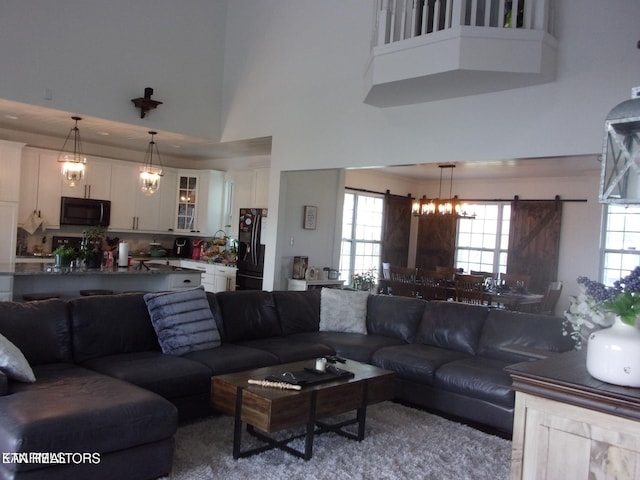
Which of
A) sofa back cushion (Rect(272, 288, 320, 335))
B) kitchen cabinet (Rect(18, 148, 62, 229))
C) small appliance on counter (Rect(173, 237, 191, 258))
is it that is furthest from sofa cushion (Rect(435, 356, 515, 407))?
small appliance on counter (Rect(173, 237, 191, 258))

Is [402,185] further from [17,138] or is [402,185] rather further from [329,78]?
[17,138]

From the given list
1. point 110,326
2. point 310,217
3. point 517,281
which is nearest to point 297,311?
point 110,326

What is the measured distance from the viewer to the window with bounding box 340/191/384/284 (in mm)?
9266

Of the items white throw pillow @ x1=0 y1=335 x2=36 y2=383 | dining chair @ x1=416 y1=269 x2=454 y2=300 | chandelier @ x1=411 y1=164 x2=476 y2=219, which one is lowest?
white throw pillow @ x1=0 y1=335 x2=36 y2=383

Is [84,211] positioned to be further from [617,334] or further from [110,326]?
[617,334]

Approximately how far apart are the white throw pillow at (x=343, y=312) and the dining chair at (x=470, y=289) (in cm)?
199

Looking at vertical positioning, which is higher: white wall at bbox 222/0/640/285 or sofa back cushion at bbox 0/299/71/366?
white wall at bbox 222/0/640/285

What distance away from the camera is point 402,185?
10.4m

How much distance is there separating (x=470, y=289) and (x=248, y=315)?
3.36 m

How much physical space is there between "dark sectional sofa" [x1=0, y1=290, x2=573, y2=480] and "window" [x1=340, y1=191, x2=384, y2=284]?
3857 mm

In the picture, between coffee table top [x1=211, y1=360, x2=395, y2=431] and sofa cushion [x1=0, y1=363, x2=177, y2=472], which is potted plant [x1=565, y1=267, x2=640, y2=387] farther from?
sofa cushion [x1=0, y1=363, x2=177, y2=472]

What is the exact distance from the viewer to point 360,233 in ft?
31.3

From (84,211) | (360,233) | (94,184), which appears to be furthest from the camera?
(360,233)

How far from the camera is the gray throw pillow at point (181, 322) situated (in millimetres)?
3957
